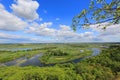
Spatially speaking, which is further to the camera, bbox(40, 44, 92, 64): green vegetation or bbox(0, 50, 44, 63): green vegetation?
bbox(0, 50, 44, 63): green vegetation

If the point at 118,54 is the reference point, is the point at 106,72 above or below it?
below

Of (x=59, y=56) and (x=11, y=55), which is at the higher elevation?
(x=11, y=55)

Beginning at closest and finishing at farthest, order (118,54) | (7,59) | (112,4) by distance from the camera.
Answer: (112,4) < (118,54) < (7,59)

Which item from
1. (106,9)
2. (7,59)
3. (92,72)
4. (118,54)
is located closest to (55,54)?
(7,59)

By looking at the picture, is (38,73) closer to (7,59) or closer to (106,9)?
(106,9)

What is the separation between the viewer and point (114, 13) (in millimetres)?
5156

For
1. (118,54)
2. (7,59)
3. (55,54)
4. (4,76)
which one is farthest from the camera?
(55,54)

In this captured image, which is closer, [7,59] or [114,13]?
[114,13]

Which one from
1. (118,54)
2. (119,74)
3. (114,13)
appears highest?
(114,13)

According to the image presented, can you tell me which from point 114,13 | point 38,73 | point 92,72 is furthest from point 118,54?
point 114,13

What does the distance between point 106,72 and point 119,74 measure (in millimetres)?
3397

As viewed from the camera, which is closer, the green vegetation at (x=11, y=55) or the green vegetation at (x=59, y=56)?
the green vegetation at (x=59, y=56)

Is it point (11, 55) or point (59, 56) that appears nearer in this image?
point (11, 55)

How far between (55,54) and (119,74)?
209ft
